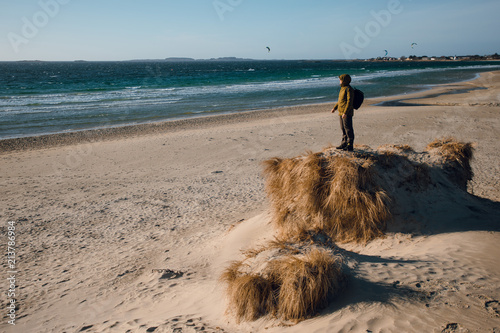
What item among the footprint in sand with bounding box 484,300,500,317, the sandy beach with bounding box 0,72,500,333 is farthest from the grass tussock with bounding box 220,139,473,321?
the footprint in sand with bounding box 484,300,500,317

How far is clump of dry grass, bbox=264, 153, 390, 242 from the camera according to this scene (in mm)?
5008

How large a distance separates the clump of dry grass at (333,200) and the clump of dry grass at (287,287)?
112 cm

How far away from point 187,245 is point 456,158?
5.30 meters

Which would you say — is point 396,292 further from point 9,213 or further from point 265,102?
point 265,102

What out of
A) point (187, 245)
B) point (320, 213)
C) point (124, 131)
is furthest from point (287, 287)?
point (124, 131)

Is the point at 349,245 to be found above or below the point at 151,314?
above

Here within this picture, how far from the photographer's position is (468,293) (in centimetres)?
343

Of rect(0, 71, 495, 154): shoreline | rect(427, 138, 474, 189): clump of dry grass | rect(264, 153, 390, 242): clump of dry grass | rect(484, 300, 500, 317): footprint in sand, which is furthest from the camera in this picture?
rect(0, 71, 495, 154): shoreline

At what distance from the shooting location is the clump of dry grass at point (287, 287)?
3.47 m

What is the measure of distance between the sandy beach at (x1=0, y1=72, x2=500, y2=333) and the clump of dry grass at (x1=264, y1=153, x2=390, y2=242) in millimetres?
292

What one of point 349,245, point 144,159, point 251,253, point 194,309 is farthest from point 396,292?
point 144,159

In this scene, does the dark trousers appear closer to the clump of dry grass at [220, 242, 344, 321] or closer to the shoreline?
the clump of dry grass at [220, 242, 344, 321]

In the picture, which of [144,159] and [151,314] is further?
[144,159]

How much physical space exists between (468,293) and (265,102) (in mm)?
26955
